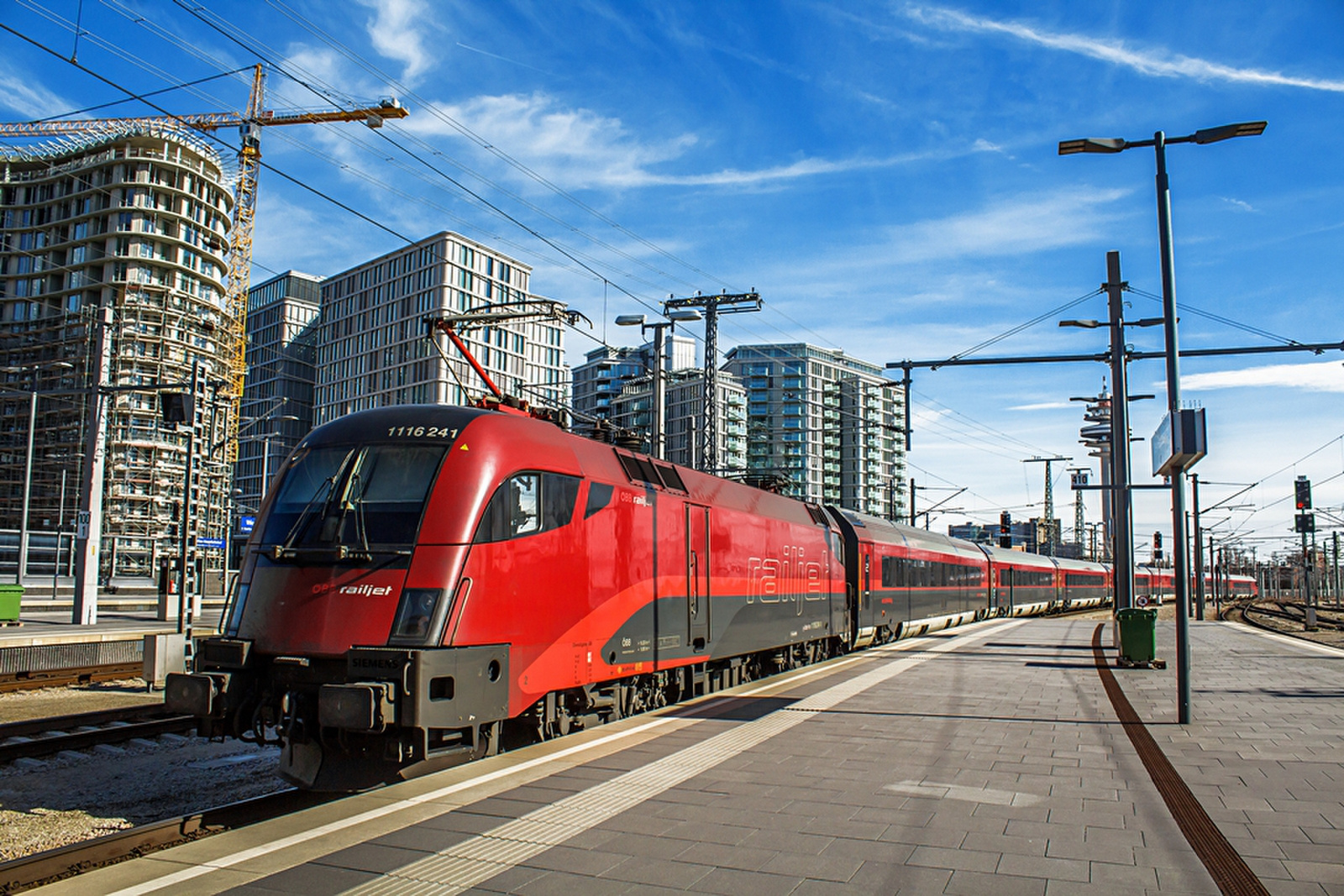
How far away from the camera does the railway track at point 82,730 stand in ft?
34.1

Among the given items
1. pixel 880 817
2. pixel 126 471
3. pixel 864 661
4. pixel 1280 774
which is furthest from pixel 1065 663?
pixel 126 471

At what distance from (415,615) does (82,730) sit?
6.99 m

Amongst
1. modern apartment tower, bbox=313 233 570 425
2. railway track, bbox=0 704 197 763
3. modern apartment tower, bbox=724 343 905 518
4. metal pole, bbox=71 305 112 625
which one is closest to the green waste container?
metal pole, bbox=71 305 112 625

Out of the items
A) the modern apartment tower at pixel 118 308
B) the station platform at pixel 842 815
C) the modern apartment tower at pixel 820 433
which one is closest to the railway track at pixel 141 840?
the station platform at pixel 842 815

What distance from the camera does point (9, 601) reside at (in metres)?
25.1

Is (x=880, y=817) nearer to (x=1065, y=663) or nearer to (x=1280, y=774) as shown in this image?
(x=1280, y=774)

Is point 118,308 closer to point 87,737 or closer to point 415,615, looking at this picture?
point 87,737

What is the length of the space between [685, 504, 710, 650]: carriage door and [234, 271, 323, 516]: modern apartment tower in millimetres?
98893

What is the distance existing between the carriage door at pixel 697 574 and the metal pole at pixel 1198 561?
24.6 meters

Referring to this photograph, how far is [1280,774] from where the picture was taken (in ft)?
29.4

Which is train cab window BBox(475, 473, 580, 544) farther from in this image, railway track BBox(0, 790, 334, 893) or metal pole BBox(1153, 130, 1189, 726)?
metal pole BBox(1153, 130, 1189, 726)

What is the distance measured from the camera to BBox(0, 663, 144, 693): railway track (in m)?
16.4

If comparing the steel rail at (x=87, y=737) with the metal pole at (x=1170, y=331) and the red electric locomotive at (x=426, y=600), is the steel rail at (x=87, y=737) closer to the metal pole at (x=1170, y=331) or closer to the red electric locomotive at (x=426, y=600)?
the red electric locomotive at (x=426, y=600)

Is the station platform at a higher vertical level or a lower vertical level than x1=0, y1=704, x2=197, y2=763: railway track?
higher
